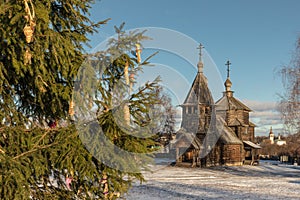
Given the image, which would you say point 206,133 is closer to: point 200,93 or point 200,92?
point 200,93

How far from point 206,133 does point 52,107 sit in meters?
30.0

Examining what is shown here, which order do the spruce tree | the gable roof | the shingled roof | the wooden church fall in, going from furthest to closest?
the shingled roof → the gable roof → the wooden church → the spruce tree

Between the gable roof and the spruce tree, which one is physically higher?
the gable roof

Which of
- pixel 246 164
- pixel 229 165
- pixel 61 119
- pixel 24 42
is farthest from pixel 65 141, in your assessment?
pixel 246 164

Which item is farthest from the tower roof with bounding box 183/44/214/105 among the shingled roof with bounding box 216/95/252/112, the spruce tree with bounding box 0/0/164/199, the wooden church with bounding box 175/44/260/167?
the spruce tree with bounding box 0/0/164/199

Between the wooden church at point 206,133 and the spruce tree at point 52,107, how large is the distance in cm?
2728

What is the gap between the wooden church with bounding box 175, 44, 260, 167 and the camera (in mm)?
32781

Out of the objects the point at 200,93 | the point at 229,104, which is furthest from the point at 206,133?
the point at 229,104

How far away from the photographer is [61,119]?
514 cm

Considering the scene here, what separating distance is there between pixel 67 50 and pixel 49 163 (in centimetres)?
151

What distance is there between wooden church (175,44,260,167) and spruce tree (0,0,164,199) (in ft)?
89.5

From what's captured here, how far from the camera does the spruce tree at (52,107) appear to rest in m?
4.06

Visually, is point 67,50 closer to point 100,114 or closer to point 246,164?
point 100,114

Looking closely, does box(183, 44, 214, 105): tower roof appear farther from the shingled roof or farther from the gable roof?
the shingled roof
